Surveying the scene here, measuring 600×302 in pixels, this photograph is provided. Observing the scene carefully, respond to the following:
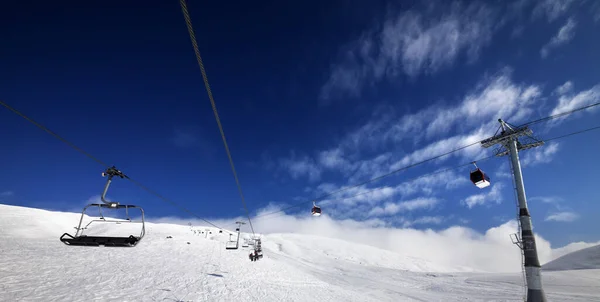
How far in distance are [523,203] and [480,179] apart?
12.0 ft

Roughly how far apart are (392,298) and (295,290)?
15643 millimetres

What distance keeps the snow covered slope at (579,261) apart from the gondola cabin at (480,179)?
3573 inches

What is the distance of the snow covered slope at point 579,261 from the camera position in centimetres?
7531

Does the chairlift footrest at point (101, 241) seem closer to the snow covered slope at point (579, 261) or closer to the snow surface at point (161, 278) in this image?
the snow surface at point (161, 278)

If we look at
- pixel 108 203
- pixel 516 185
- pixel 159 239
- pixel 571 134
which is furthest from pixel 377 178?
pixel 159 239

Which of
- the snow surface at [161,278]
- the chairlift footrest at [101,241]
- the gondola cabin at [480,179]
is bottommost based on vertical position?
the snow surface at [161,278]

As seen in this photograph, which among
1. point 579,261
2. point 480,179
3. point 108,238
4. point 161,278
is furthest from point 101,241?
point 579,261

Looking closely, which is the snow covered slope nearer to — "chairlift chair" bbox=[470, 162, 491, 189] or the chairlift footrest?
"chairlift chair" bbox=[470, 162, 491, 189]

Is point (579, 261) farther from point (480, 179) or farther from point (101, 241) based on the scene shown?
point (101, 241)

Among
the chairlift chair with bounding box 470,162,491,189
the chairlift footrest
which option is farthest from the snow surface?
the chairlift chair with bounding box 470,162,491,189

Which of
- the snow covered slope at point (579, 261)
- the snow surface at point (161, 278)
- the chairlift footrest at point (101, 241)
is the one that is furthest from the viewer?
the snow covered slope at point (579, 261)

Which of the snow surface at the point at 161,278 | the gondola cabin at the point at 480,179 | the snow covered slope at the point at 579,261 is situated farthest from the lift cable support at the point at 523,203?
the snow covered slope at the point at 579,261

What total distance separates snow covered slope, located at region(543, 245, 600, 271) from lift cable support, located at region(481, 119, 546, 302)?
8813 cm

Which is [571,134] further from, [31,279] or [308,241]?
[308,241]
